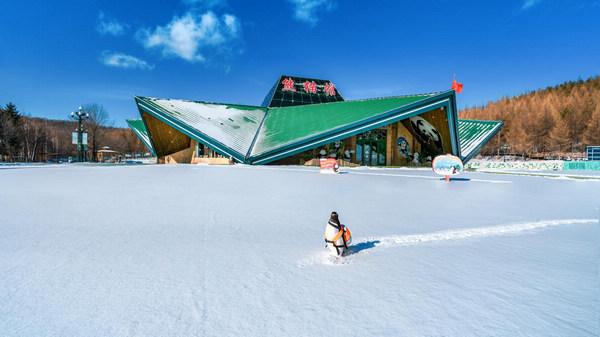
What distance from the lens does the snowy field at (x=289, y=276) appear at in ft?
6.12

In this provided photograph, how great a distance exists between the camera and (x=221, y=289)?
90.9 inches

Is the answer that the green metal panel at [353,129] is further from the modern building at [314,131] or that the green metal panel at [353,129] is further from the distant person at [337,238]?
the distant person at [337,238]

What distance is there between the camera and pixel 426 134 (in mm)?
29000

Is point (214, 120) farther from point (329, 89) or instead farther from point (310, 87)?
point (329, 89)

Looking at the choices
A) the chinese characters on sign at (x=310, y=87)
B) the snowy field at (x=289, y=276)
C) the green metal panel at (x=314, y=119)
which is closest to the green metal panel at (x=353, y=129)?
the green metal panel at (x=314, y=119)

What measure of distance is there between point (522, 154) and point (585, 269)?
274 feet

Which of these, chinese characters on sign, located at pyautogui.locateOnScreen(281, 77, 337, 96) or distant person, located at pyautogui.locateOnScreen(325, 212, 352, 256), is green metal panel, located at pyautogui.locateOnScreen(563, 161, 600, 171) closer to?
chinese characters on sign, located at pyautogui.locateOnScreen(281, 77, 337, 96)

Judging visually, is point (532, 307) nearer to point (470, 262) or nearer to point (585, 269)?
point (470, 262)

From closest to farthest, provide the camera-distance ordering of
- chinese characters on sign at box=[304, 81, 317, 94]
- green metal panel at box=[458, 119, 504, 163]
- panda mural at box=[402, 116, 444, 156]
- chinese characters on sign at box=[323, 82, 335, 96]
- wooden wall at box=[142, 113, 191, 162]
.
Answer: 1. panda mural at box=[402, 116, 444, 156]
2. wooden wall at box=[142, 113, 191, 162]
3. green metal panel at box=[458, 119, 504, 163]
4. chinese characters on sign at box=[304, 81, 317, 94]
5. chinese characters on sign at box=[323, 82, 335, 96]

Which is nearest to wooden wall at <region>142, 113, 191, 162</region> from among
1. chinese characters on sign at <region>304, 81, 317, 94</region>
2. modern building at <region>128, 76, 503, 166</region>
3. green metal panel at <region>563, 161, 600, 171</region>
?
modern building at <region>128, 76, 503, 166</region>

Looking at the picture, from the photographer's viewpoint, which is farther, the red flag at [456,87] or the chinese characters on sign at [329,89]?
the chinese characters on sign at [329,89]

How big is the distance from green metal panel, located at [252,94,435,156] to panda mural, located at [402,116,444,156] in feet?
8.41

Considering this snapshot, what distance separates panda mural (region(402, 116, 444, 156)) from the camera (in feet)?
93.2

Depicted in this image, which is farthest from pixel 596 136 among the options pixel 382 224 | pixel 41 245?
pixel 41 245
